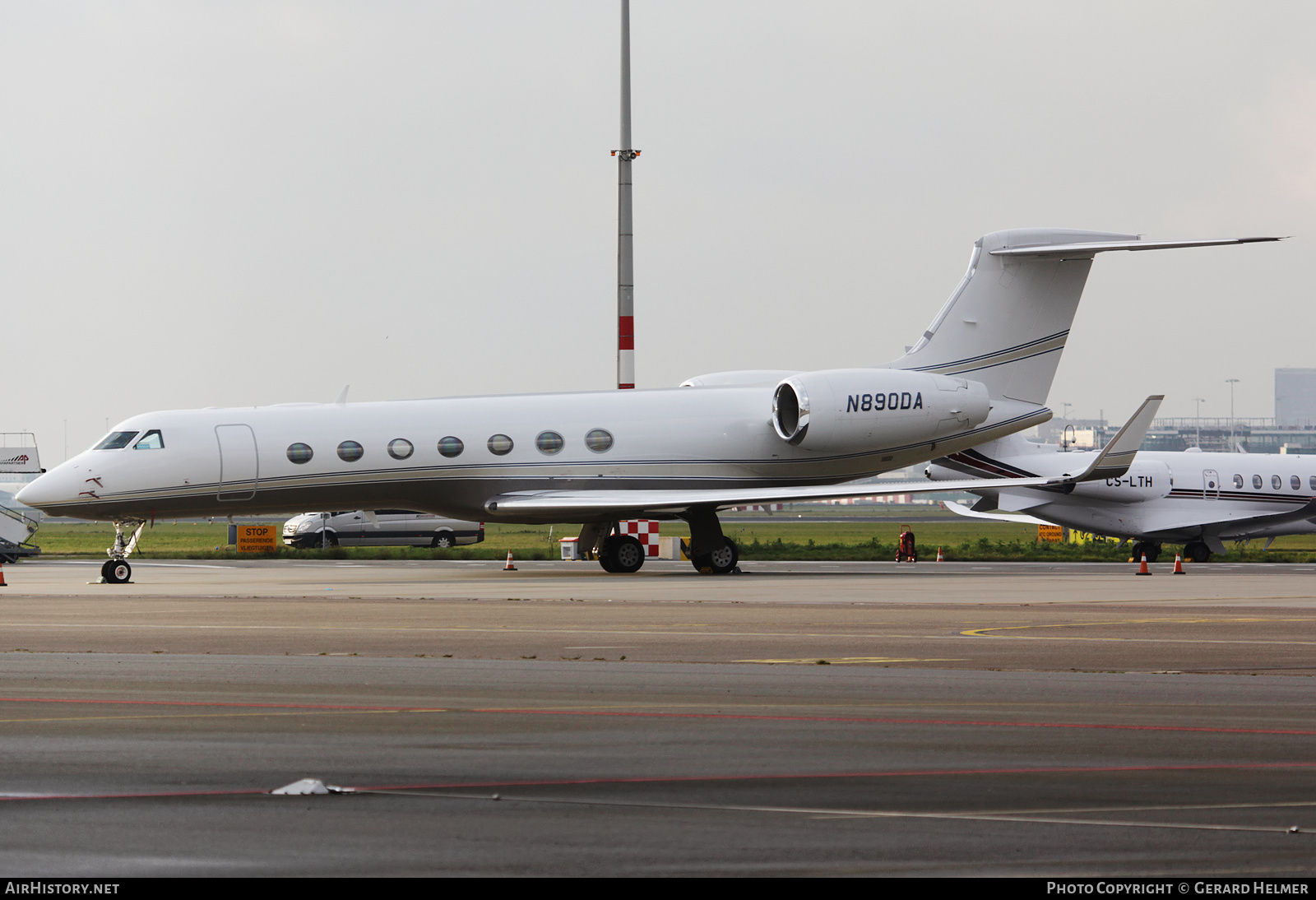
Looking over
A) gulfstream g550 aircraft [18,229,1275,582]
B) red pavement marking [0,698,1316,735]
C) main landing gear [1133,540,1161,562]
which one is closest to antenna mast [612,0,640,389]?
gulfstream g550 aircraft [18,229,1275,582]

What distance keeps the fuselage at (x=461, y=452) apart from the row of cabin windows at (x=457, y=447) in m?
0.02

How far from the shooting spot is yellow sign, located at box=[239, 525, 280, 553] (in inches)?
1982

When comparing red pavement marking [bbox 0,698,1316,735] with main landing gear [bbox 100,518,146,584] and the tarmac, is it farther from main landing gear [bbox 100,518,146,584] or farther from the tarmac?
main landing gear [bbox 100,518,146,584]

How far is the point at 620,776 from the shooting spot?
6.85 metres

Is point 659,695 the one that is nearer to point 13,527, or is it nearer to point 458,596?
point 458,596

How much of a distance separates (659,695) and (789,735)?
6.46 ft

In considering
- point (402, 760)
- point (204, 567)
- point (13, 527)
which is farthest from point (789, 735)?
point (13, 527)

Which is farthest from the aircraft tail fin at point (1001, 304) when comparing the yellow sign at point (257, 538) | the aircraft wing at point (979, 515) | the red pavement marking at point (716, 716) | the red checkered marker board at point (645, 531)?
the yellow sign at point (257, 538)

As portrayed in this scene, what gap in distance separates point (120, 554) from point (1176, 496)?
2899 cm

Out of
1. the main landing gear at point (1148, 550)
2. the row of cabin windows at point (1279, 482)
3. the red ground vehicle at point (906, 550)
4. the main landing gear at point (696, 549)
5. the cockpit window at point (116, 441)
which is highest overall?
the cockpit window at point (116, 441)

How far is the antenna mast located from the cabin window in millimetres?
5194

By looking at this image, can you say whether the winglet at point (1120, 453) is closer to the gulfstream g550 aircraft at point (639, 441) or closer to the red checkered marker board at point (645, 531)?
the gulfstream g550 aircraft at point (639, 441)

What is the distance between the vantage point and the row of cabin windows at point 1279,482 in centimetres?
4244

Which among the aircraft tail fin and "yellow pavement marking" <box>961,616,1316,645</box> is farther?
the aircraft tail fin
